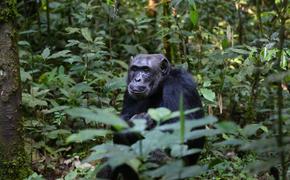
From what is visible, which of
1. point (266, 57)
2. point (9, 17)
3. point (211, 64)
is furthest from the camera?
point (211, 64)

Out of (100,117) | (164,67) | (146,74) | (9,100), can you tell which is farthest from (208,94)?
(100,117)

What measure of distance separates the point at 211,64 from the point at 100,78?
5.75 ft

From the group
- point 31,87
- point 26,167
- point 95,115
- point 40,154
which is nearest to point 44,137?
point 40,154

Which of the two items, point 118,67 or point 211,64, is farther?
point 118,67

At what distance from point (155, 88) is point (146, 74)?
0.17 metres

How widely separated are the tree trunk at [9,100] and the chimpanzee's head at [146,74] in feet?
3.82

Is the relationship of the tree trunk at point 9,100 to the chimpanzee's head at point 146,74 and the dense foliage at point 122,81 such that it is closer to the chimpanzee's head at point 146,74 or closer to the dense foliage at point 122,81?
the dense foliage at point 122,81

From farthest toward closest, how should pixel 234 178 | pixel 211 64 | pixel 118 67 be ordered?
pixel 118 67
pixel 211 64
pixel 234 178

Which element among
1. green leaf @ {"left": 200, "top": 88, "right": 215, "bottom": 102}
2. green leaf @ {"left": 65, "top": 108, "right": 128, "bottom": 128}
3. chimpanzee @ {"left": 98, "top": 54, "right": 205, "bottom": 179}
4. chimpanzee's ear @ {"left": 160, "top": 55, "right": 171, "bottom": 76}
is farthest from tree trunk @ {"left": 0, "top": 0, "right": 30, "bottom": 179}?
green leaf @ {"left": 65, "top": 108, "right": 128, "bottom": 128}

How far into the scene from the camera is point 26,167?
15.7 ft

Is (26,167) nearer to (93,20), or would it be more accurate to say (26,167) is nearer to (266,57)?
(266,57)

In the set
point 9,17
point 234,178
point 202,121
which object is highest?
point 9,17

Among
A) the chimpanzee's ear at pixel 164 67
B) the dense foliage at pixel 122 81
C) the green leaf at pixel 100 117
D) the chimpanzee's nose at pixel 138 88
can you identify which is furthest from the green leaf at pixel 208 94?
the green leaf at pixel 100 117

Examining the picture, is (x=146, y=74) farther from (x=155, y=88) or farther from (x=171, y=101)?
(x=171, y=101)
